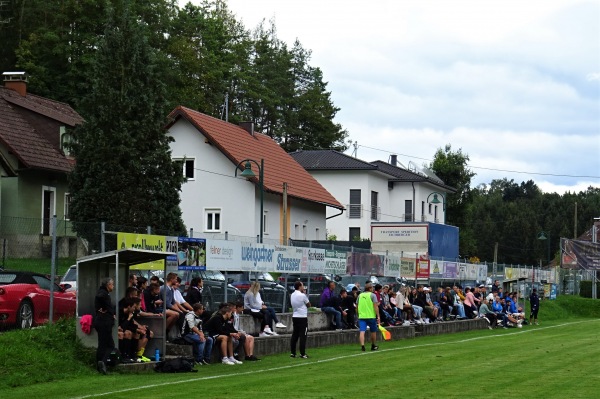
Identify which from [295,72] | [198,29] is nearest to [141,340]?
[198,29]

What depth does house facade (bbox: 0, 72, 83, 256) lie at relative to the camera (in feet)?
149

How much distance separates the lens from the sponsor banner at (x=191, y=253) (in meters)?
24.3

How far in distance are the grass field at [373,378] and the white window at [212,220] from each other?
106ft

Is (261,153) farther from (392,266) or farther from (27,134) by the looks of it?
(392,266)

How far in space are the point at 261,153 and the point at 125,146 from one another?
16.3 meters

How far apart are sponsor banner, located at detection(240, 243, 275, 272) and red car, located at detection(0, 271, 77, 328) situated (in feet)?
16.9

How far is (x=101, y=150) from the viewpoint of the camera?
46.5 m

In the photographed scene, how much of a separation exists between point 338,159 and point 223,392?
214 ft

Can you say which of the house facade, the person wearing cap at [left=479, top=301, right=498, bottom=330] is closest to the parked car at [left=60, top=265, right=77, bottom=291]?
the house facade

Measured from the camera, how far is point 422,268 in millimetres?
42375

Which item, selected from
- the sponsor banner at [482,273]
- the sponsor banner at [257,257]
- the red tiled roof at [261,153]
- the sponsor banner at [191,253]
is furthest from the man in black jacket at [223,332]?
the red tiled roof at [261,153]

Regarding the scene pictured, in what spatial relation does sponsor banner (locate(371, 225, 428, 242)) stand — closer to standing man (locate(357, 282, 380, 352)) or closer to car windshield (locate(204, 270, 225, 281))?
standing man (locate(357, 282, 380, 352))

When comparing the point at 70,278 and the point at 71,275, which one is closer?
the point at 71,275

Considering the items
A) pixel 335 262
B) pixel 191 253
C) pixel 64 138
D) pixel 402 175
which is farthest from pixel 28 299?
pixel 402 175
